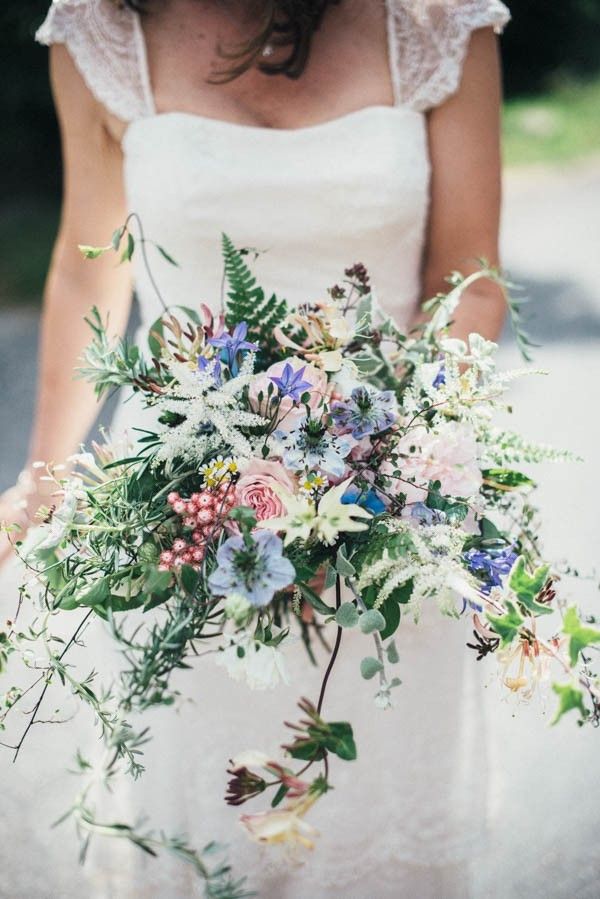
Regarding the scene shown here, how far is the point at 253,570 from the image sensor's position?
969 mm

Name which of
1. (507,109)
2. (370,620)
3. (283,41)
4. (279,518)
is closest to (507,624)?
(370,620)

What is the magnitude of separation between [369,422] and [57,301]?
1.03 metres

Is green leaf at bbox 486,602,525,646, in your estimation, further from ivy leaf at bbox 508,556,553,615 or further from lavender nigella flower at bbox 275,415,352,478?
lavender nigella flower at bbox 275,415,352,478

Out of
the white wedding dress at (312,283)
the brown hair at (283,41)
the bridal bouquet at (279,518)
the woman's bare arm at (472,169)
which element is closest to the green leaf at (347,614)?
the bridal bouquet at (279,518)

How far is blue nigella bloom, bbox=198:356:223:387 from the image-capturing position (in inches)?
42.7

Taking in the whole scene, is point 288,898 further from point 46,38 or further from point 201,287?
point 46,38

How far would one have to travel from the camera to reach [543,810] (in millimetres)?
2139

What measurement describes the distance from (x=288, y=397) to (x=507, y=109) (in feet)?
30.3

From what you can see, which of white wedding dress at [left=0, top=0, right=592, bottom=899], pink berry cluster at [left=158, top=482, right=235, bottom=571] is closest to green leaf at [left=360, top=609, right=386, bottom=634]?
pink berry cluster at [left=158, top=482, right=235, bottom=571]

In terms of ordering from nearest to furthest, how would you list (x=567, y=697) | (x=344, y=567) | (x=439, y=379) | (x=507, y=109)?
(x=567, y=697)
(x=344, y=567)
(x=439, y=379)
(x=507, y=109)

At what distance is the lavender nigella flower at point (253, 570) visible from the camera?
3.14 ft

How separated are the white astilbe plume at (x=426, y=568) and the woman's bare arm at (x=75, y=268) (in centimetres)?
104

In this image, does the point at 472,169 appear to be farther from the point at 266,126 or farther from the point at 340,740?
the point at 340,740

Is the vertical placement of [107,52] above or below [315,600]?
above
